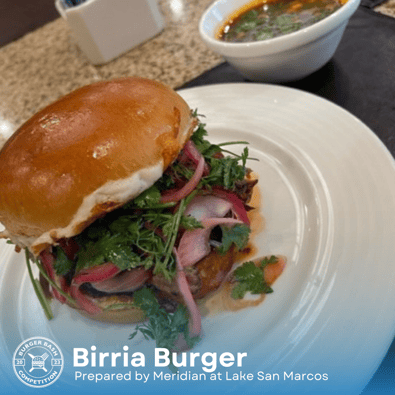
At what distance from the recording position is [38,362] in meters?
1.22

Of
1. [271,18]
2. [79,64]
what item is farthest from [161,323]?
[79,64]

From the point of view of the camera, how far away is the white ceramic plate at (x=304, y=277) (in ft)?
3.17

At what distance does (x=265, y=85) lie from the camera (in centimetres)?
166

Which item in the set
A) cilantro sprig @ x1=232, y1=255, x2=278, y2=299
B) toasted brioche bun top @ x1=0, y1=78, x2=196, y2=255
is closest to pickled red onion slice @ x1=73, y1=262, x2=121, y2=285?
toasted brioche bun top @ x1=0, y1=78, x2=196, y2=255

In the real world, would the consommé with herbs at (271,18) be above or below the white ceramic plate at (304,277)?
above

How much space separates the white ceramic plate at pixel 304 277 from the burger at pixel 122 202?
121mm

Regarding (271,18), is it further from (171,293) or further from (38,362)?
(38,362)

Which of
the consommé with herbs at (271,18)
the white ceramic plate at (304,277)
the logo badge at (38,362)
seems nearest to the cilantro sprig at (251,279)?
the white ceramic plate at (304,277)

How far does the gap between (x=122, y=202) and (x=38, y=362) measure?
1.99ft

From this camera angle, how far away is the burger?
42.3 inches

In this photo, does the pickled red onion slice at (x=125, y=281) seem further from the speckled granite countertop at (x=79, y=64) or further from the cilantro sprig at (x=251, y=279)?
the speckled granite countertop at (x=79, y=64)

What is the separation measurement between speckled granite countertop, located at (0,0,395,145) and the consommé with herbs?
1.29ft

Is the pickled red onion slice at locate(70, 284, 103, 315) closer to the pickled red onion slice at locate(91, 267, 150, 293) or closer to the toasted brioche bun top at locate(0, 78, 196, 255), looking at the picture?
the pickled red onion slice at locate(91, 267, 150, 293)

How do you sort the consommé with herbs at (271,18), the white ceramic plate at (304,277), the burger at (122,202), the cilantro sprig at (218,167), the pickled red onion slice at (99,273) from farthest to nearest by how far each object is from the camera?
the consommé with herbs at (271,18), the cilantro sprig at (218,167), the pickled red onion slice at (99,273), the burger at (122,202), the white ceramic plate at (304,277)
